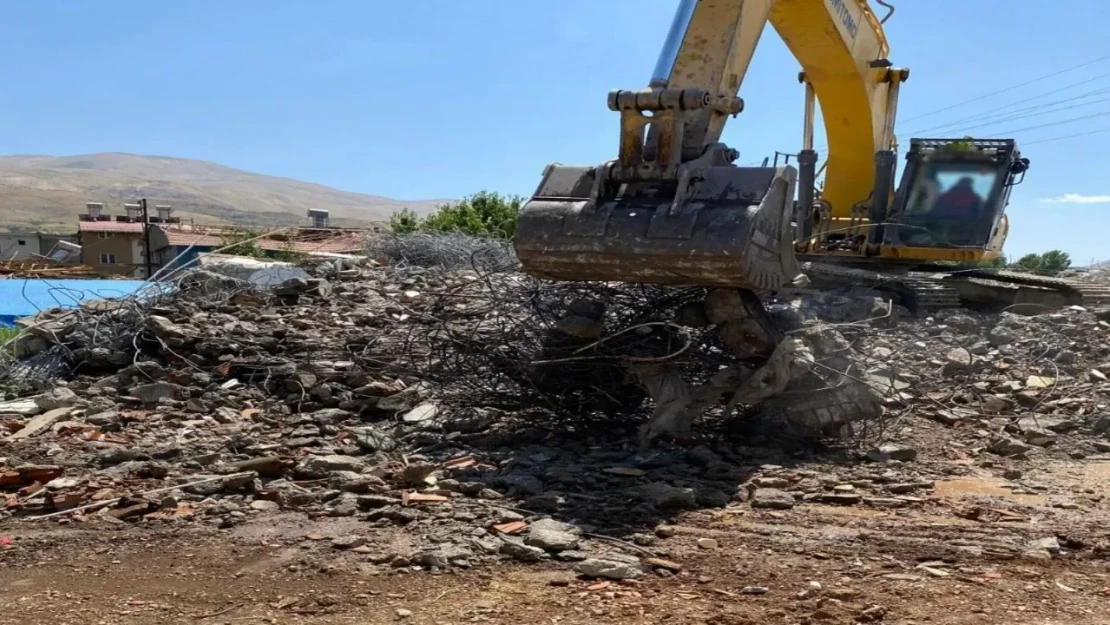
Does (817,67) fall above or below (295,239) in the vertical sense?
above

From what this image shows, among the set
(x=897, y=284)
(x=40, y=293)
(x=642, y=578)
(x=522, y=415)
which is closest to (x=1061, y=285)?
(x=897, y=284)

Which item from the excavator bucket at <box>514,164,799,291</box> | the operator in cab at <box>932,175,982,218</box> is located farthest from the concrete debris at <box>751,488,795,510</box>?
the operator in cab at <box>932,175,982,218</box>

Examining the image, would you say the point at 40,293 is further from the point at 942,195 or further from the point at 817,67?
the point at 942,195

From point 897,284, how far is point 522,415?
18.4 feet

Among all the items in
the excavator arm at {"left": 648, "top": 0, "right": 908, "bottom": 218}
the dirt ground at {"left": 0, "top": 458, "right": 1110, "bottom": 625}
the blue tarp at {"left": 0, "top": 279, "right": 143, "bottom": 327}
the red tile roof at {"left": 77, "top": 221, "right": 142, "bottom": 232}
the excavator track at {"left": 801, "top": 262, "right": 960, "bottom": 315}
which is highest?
the excavator arm at {"left": 648, "top": 0, "right": 908, "bottom": 218}

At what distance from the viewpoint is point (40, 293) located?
43.4ft

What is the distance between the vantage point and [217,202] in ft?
643

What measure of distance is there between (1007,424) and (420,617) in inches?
175

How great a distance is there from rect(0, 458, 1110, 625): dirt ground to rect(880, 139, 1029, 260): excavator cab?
5.93 meters

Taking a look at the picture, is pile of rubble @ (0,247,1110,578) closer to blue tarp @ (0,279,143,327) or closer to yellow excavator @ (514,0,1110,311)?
yellow excavator @ (514,0,1110,311)

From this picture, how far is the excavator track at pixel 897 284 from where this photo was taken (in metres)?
10.0

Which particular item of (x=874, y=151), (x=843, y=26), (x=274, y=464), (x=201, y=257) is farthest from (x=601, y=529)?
(x=201, y=257)

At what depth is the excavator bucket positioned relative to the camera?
4828 mm

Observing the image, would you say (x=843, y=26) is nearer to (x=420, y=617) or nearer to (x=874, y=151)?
(x=874, y=151)
